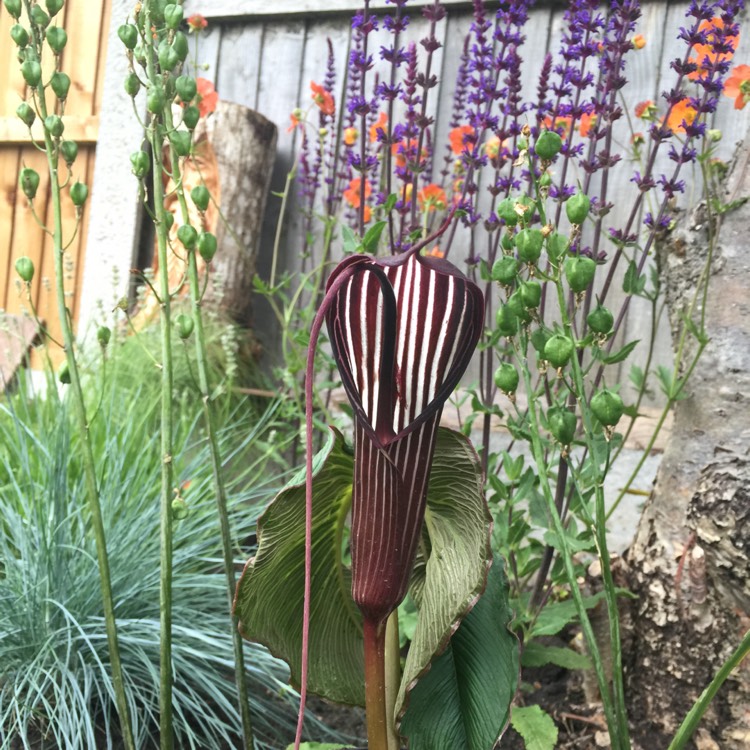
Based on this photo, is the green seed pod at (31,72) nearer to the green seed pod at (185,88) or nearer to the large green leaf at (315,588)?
the green seed pod at (185,88)

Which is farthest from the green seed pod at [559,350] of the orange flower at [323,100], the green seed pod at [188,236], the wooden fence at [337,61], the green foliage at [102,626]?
the wooden fence at [337,61]

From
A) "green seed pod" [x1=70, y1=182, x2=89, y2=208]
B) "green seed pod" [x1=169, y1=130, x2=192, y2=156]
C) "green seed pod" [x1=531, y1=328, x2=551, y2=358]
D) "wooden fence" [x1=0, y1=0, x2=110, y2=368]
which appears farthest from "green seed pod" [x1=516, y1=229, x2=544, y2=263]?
"wooden fence" [x1=0, y1=0, x2=110, y2=368]

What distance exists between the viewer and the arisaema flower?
1.86ft

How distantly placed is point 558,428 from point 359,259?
0.30 meters

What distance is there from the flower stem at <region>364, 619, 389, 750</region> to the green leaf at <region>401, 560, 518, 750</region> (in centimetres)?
7

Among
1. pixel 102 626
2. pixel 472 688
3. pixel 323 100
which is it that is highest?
pixel 323 100

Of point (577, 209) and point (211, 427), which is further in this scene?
point (211, 427)

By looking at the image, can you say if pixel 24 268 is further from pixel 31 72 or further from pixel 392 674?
pixel 392 674

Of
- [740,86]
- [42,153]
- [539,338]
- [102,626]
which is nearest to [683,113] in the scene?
[740,86]

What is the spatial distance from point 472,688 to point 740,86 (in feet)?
3.28

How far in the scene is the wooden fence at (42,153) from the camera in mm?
3143

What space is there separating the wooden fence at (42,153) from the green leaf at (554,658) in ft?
8.00

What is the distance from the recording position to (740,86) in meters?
1.18

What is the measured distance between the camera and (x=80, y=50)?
3.22 meters
